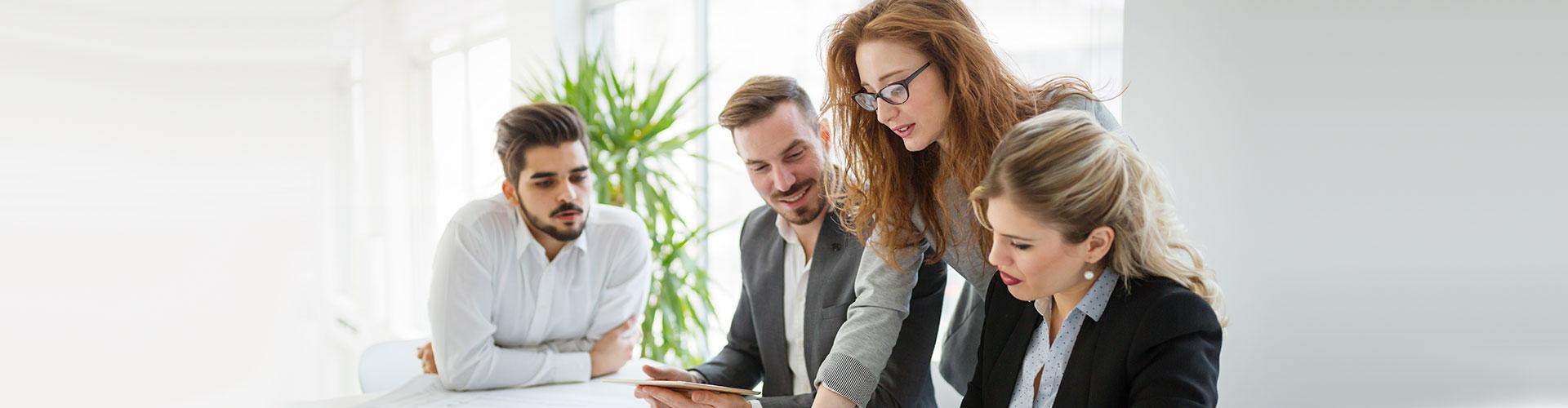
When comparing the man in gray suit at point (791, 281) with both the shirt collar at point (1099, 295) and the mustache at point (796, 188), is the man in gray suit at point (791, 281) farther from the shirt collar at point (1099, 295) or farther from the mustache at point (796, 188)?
the shirt collar at point (1099, 295)

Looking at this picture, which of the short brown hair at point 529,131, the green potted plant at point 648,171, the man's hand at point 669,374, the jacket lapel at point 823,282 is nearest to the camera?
the jacket lapel at point 823,282

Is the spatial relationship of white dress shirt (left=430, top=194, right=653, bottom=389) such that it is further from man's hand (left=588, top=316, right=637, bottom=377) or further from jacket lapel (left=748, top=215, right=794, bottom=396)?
jacket lapel (left=748, top=215, right=794, bottom=396)

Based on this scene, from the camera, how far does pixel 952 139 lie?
5.05ft

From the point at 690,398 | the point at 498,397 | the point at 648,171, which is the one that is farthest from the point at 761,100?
the point at 648,171

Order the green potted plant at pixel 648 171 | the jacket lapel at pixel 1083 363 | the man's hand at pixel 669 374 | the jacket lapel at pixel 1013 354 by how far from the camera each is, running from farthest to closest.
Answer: the green potted plant at pixel 648 171, the man's hand at pixel 669 374, the jacket lapel at pixel 1013 354, the jacket lapel at pixel 1083 363

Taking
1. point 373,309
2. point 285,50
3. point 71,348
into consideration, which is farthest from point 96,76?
point 373,309

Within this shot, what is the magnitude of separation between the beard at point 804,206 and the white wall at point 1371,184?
0.88 metres

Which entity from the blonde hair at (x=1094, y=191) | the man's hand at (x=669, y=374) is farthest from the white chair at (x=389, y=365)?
the blonde hair at (x=1094, y=191)

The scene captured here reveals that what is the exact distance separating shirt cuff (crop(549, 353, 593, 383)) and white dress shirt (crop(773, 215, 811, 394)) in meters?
0.55

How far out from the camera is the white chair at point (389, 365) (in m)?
2.35

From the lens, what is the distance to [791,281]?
206cm

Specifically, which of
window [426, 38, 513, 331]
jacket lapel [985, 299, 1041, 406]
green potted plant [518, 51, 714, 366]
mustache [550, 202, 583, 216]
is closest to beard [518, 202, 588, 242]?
mustache [550, 202, 583, 216]

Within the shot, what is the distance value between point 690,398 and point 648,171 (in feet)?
6.49

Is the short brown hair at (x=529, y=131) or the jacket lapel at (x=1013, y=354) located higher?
the short brown hair at (x=529, y=131)
